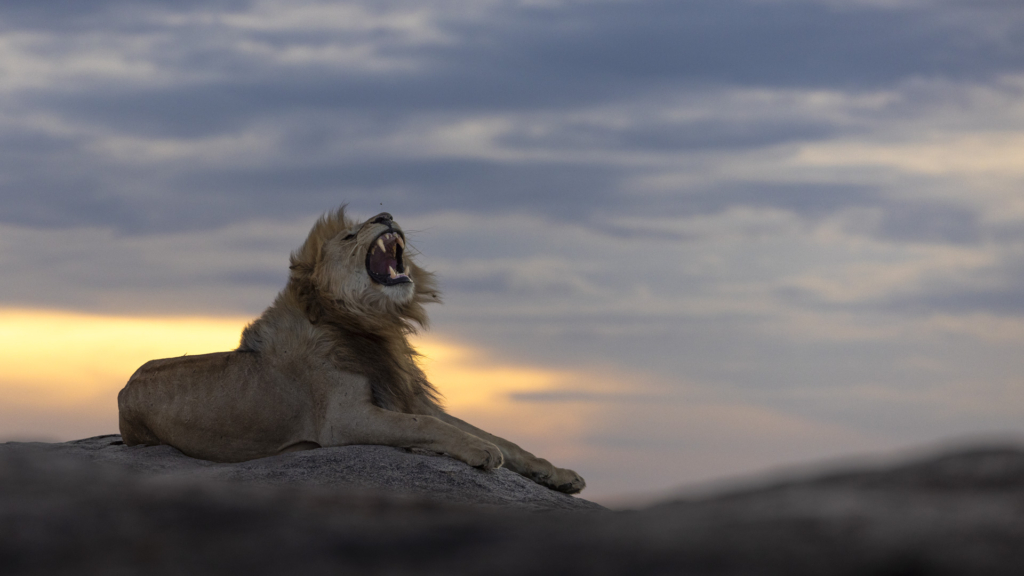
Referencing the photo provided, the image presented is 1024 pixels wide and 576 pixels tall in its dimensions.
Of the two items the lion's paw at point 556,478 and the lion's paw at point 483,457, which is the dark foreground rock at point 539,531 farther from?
the lion's paw at point 556,478

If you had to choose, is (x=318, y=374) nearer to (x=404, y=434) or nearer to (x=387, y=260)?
(x=404, y=434)

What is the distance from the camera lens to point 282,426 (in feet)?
28.0

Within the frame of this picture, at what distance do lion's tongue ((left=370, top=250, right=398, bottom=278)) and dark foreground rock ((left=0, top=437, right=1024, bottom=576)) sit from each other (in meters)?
5.96

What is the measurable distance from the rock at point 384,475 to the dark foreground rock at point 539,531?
401 cm

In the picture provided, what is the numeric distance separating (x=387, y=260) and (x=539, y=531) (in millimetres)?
6720

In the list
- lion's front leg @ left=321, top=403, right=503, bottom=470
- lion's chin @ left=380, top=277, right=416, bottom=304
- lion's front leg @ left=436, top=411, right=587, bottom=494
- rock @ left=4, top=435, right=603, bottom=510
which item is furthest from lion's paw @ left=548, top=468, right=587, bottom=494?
lion's chin @ left=380, top=277, right=416, bottom=304

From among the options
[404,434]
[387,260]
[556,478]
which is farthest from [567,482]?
[387,260]

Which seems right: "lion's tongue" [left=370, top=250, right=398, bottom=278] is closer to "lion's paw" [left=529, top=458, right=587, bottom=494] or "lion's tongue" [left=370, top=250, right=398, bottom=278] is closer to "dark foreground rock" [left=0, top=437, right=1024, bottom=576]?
"lion's paw" [left=529, top=458, right=587, bottom=494]

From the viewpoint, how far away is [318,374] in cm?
846

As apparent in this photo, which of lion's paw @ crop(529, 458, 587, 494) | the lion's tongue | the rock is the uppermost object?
the lion's tongue

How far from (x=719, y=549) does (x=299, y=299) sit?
23.3 ft

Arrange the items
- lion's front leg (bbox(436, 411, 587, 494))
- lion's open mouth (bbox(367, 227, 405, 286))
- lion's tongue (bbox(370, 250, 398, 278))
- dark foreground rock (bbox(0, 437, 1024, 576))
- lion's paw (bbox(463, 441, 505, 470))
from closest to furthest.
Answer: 1. dark foreground rock (bbox(0, 437, 1024, 576))
2. lion's paw (bbox(463, 441, 505, 470))
3. lion's front leg (bbox(436, 411, 587, 494))
4. lion's open mouth (bbox(367, 227, 405, 286))
5. lion's tongue (bbox(370, 250, 398, 278))

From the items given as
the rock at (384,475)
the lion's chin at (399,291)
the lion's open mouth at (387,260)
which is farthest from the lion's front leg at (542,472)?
the lion's open mouth at (387,260)

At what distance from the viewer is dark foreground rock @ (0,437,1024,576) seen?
7.09ft
